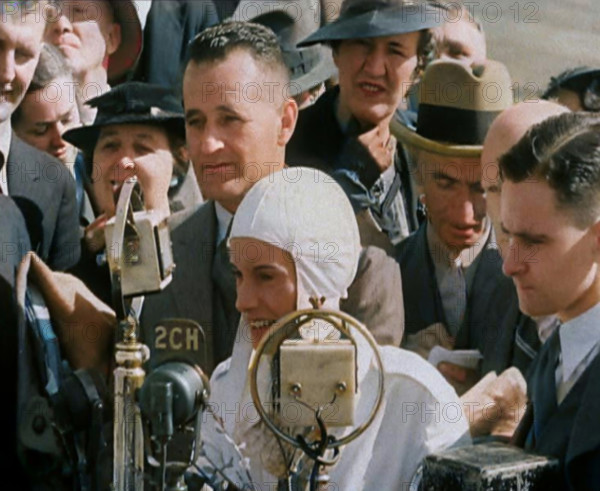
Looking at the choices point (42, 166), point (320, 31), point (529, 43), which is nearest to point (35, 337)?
point (42, 166)

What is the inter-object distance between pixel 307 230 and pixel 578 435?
1.05m

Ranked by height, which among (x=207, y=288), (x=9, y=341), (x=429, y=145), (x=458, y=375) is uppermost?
(x=429, y=145)

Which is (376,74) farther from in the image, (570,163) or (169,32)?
(570,163)

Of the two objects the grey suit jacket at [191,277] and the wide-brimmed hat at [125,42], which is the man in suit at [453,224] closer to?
the grey suit jacket at [191,277]

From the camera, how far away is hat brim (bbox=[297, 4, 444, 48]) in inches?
222

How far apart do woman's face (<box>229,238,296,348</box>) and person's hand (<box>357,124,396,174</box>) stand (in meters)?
0.77

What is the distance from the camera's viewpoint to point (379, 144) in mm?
5672

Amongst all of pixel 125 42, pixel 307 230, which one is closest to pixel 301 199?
pixel 307 230

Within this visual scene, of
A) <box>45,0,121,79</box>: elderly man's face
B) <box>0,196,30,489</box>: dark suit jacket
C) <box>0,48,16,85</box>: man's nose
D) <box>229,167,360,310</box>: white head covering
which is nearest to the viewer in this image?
<box>229,167,360,310</box>: white head covering

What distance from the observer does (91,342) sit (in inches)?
222

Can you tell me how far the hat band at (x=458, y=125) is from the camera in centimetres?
545

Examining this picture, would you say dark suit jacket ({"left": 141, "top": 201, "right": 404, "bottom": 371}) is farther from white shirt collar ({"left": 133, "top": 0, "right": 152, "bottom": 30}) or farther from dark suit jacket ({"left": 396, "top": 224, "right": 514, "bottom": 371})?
white shirt collar ({"left": 133, "top": 0, "right": 152, "bottom": 30})

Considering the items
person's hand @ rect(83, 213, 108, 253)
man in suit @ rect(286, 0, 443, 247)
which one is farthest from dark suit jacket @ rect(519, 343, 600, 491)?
person's hand @ rect(83, 213, 108, 253)

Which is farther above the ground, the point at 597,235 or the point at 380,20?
the point at 380,20
